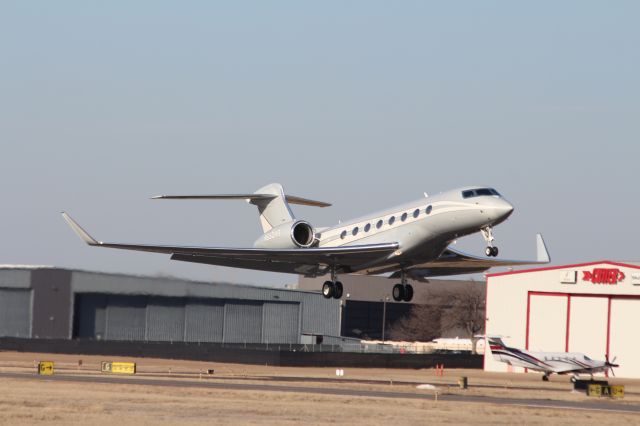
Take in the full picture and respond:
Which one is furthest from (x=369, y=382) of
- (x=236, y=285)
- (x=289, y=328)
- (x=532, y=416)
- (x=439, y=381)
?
(x=289, y=328)

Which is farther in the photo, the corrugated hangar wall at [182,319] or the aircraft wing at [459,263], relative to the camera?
the corrugated hangar wall at [182,319]

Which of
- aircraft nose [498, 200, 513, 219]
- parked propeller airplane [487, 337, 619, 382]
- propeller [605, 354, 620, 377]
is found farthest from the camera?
propeller [605, 354, 620, 377]

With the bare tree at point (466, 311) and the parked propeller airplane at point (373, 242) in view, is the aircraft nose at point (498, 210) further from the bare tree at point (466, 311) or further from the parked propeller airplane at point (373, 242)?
the bare tree at point (466, 311)

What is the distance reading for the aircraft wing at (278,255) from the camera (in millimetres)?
39031

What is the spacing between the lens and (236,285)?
73125 millimetres

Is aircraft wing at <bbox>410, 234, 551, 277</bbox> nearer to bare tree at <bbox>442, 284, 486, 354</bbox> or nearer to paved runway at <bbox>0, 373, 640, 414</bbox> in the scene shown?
paved runway at <bbox>0, 373, 640, 414</bbox>

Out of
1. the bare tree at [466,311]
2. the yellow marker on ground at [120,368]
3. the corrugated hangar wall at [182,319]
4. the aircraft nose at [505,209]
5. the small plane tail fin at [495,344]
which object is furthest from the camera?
the bare tree at [466,311]

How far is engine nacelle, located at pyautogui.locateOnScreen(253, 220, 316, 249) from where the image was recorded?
42250mm

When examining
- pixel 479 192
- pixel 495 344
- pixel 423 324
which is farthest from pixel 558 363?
pixel 423 324

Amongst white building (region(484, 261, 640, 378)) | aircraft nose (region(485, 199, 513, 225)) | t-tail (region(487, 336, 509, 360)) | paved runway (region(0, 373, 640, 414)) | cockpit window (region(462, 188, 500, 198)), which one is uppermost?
cockpit window (region(462, 188, 500, 198))

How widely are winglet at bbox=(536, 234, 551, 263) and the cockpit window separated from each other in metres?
8.91

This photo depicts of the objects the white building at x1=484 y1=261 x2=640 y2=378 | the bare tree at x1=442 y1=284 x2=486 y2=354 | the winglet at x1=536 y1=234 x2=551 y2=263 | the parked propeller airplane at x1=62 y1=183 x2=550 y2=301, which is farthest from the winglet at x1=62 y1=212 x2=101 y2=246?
the bare tree at x1=442 y1=284 x2=486 y2=354

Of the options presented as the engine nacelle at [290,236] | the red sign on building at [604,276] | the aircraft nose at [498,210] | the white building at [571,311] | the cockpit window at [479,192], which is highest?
the cockpit window at [479,192]

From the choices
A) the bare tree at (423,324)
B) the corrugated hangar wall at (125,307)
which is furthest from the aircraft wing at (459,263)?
the bare tree at (423,324)
